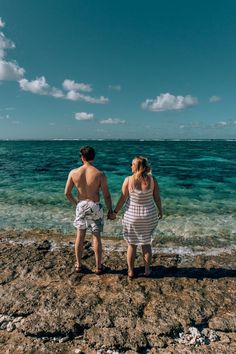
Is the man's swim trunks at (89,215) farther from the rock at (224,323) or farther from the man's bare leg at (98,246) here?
the rock at (224,323)

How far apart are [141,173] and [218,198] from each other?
1081 cm

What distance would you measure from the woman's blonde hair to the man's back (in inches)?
27.9

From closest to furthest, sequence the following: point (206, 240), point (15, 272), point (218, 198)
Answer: point (15, 272)
point (206, 240)
point (218, 198)

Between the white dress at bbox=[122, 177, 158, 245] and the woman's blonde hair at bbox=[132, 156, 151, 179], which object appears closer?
the woman's blonde hair at bbox=[132, 156, 151, 179]

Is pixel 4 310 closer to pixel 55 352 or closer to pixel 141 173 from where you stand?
pixel 55 352

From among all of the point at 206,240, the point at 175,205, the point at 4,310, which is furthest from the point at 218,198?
the point at 4,310

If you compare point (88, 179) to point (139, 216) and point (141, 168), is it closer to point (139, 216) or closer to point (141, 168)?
point (141, 168)

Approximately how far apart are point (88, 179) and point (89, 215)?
68 centimetres

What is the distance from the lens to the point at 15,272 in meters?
5.50

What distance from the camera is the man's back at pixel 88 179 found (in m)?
4.92

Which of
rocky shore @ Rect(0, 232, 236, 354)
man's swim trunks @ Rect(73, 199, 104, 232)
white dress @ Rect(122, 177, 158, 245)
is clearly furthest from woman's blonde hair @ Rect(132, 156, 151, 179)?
rocky shore @ Rect(0, 232, 236, 354)

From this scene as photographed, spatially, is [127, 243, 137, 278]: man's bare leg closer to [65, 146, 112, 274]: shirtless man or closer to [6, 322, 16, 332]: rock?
[65, 146, 112, 274]: shirtless man

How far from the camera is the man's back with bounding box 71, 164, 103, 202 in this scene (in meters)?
4.92

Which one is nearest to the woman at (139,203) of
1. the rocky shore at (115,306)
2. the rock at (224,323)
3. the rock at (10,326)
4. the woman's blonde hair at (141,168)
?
the woman's blonde hair at (141,168)
